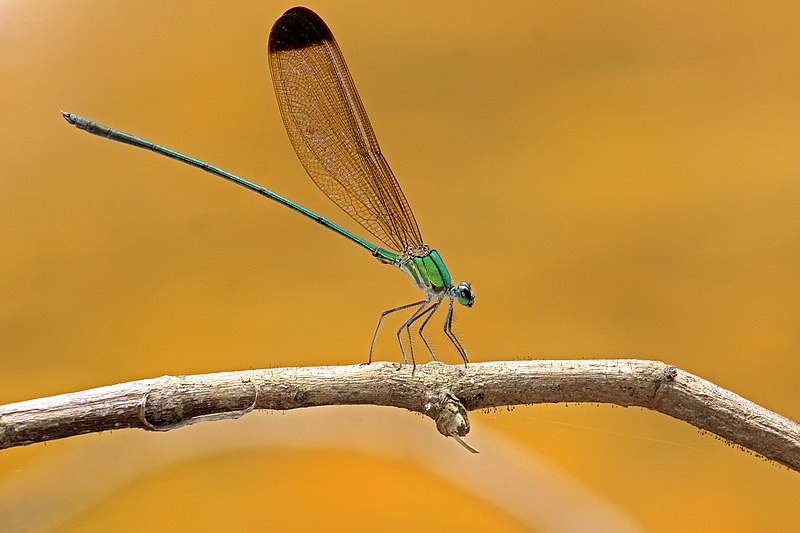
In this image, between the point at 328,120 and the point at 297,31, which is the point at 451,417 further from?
the point at 297,31

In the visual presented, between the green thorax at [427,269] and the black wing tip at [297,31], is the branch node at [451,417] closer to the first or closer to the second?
the green thorax at [427,269]

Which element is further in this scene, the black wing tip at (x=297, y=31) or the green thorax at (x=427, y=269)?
the black wing tip at (x=297, y=31)

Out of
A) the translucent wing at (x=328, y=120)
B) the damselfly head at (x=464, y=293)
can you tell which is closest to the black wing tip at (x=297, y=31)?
the translucent wing at (x=328, y=120)

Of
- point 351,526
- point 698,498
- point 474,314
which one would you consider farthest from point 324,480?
point 698,498

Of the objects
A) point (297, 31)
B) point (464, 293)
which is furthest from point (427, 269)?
point (297, 31)

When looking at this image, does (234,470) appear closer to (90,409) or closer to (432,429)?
(432,429)
